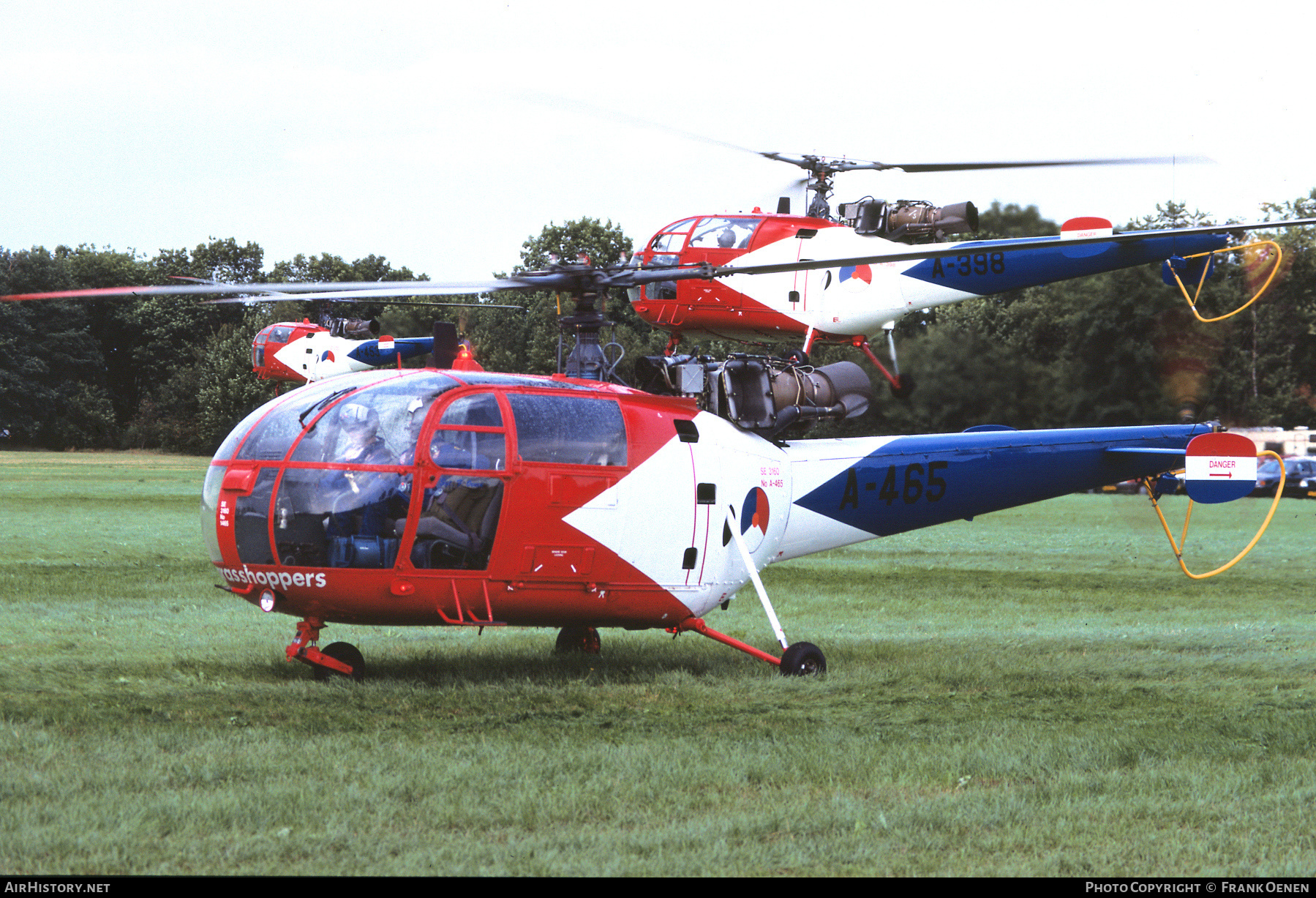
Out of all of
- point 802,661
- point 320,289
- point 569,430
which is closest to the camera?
point 320,289

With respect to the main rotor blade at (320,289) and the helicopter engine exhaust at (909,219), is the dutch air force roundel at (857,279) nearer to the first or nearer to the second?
the helicopter engine exhaust at (909,219)

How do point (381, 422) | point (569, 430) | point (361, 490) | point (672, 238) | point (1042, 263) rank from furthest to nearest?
point (672, 238), point (1042, 263), point (569, 430), point (381, 422), point (361, 490)

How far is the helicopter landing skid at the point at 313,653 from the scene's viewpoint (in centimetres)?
1002

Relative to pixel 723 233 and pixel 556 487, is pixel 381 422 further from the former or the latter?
pixel 723 233

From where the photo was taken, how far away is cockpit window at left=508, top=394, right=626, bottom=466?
33.0 ft

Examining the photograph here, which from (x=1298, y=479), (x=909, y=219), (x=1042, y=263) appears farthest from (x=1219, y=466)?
(x=1298, y=479)

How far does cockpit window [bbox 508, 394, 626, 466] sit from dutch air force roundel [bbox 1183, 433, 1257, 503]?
5991mm

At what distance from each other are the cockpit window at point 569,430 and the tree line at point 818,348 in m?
0.94

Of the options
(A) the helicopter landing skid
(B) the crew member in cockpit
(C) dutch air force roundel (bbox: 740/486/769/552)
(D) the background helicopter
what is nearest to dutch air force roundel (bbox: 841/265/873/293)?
(D) the background helicopter

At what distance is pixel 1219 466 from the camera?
43.0ft

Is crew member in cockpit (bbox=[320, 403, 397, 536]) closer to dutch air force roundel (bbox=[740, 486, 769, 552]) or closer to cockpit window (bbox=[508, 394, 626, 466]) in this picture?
cockpit window (bbox=[508, 394, 626, 466])

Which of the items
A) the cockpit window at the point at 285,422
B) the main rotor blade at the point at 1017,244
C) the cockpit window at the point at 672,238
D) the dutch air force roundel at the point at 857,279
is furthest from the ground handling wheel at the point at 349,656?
the dutch air force roundel at the point at 857,279

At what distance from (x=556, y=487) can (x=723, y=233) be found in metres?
9.02
